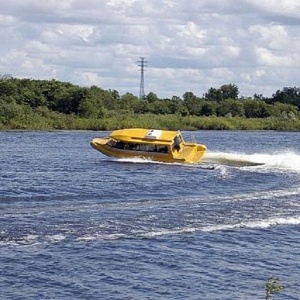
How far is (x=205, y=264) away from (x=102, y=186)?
17.9m

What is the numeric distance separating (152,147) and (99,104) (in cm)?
6760

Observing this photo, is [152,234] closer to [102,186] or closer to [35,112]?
[102,186]

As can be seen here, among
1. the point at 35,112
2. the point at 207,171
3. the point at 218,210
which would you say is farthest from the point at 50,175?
the point at 35,112

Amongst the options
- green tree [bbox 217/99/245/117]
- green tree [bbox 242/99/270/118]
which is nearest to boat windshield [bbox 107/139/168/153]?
green tree [bbox 217/99/245/117]

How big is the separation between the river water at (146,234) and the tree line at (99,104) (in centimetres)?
6966

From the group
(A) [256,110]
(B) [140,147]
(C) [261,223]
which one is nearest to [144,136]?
(B) [140,147]

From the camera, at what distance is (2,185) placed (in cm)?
4009

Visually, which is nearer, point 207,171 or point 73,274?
point 73,274

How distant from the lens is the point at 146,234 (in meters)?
27.8

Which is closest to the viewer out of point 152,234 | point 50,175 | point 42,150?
point 152,234

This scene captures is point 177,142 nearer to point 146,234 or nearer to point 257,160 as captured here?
point 257,160

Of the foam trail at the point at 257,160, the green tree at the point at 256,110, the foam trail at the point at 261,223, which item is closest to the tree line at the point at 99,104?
the green tree at the point at 256,110

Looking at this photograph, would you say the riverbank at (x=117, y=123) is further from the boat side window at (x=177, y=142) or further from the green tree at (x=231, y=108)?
the boat side window at (x=177, y=142)

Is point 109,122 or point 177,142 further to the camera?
point 109,122
